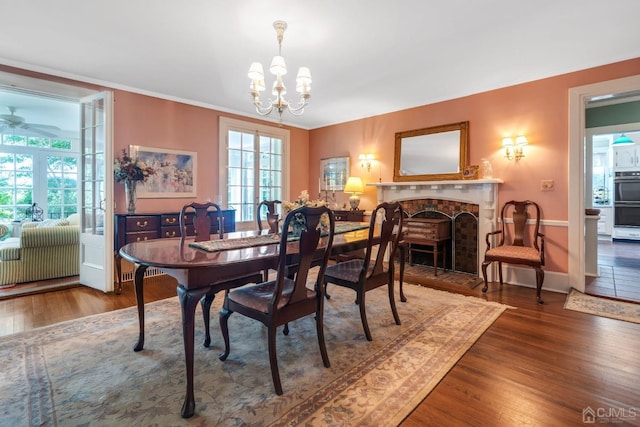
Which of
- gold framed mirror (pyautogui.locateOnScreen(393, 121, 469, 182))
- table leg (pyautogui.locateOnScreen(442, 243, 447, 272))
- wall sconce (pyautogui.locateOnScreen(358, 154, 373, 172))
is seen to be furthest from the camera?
wall sconce (pyautogui.locateOnScreen(358, 154, 373, 172))

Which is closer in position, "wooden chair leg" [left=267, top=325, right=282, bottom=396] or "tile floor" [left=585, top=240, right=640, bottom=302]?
"wooden chair leg" [left=267, top=325, right=282, bottom=396]

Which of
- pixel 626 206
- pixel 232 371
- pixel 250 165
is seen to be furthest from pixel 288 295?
pixel 626 206

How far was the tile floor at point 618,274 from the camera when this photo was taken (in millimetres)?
3465

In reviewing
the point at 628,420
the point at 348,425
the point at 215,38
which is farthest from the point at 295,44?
the point at 628,420

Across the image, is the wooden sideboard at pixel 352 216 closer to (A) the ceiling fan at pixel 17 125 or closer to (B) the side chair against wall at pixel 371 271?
(B) the side chair against wall at pixel 371 271

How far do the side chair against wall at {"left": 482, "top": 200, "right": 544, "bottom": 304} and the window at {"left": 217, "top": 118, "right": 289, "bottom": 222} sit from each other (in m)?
3.57

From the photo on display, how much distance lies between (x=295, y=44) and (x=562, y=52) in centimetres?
257

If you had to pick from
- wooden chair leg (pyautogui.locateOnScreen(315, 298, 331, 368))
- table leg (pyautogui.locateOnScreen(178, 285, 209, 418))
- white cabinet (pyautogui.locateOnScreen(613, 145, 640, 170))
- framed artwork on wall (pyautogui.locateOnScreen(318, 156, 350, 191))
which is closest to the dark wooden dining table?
table leg (pyautogui.locateOnScreen(178, 285, 209, 418))

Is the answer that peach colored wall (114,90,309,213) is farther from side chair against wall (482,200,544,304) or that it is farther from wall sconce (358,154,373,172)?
side chair against wall (482,200,544,304)

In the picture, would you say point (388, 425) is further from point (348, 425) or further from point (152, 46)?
point (152, 46)

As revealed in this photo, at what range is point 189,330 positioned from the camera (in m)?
1.59

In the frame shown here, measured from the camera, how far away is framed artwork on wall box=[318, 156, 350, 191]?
563 centimetres

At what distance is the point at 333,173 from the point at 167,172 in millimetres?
2834

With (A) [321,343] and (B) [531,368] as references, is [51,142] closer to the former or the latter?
(A) [321,343]
